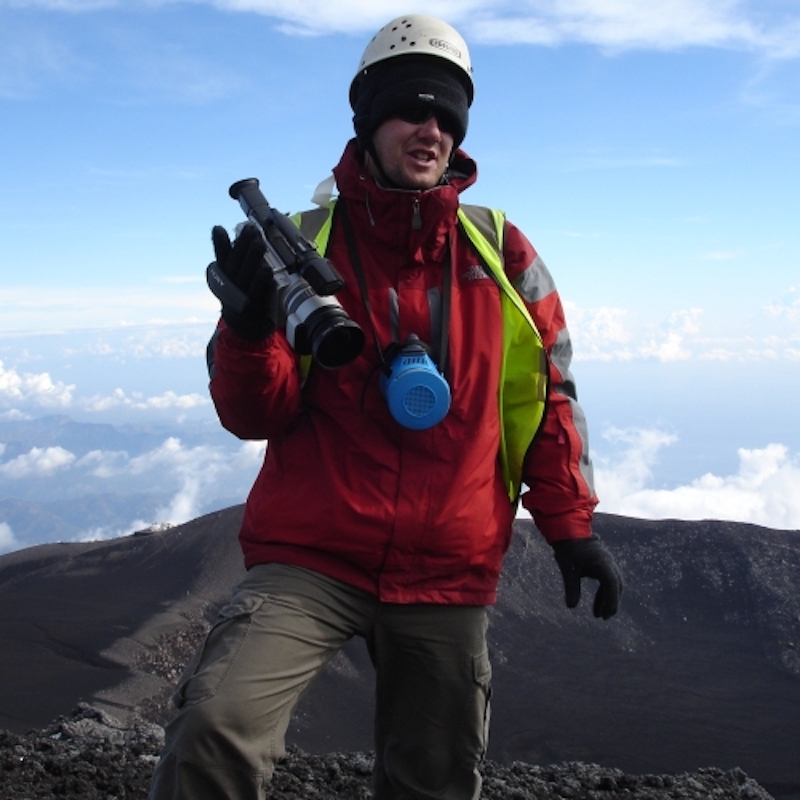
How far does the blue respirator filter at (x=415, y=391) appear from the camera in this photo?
2.64 meters

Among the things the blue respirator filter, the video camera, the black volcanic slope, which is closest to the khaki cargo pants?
the blue respirator filter

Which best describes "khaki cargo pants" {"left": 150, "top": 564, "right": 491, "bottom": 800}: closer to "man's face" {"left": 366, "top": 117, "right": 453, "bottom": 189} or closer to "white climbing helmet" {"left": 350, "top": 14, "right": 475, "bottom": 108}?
"man's face" {"left": 366, "top": 117, "right": 453, "bottom": 189}

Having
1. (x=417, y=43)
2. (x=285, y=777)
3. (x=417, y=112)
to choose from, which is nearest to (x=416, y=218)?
(x=417, y=112)

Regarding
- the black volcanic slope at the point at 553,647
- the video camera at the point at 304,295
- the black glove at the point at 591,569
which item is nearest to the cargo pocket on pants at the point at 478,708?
the black glove at the point at 591,569

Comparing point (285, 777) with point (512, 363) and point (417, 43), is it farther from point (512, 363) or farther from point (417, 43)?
point (417, 43)

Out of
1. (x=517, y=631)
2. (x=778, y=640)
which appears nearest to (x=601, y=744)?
(x=517, y=631)

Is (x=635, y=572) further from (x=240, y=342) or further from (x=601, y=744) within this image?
(x=240, y=342)

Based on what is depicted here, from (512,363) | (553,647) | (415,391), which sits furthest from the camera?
(553,647)

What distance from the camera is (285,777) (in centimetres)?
538

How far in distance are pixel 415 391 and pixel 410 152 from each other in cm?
84

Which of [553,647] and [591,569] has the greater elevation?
[591,569]

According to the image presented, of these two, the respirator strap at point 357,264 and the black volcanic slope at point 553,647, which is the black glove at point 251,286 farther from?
the black volcanic slope at point 553,647

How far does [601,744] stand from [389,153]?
11212 mm

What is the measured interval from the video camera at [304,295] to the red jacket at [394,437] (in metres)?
0.12
